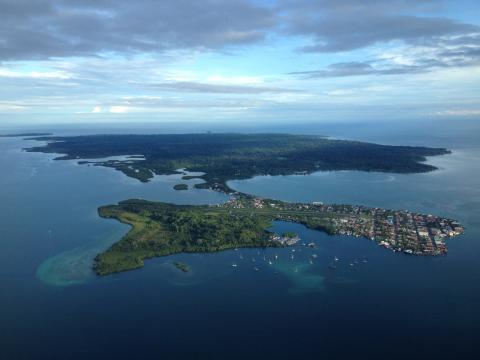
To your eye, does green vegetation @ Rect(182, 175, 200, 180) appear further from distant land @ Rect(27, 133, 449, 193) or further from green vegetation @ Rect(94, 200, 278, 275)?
green vegetation @ Rect(94, 200, 278, 275)

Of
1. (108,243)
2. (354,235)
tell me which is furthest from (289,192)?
(108,243)

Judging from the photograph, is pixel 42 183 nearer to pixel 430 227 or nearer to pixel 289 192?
pixel 289 192

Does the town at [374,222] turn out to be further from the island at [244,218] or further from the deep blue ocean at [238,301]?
the deep blue ocean at [238,301]

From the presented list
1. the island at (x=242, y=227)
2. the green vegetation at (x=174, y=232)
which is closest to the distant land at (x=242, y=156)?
the island at (x=242, y=227)

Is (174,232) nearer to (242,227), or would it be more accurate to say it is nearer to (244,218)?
(242,227)

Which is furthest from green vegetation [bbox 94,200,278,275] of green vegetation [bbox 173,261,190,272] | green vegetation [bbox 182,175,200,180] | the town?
green vegetation [bbox 182,175,200,180]

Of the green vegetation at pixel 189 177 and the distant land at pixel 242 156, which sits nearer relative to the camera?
the green vegetation at pixel 189 177
